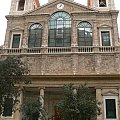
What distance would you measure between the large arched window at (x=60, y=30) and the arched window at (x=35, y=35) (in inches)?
38.3

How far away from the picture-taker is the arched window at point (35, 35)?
2662 centimetres

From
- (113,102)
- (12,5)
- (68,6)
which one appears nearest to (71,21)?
(68,6)

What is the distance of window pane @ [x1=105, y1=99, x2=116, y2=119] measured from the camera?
2301 centimetres

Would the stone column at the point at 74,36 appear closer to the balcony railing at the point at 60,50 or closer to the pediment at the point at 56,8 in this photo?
the balcony railing at the point at 60,50

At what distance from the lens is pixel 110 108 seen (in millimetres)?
23266

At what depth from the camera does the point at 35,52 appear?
2598 cm

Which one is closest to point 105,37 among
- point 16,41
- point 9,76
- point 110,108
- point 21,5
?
point 110,108

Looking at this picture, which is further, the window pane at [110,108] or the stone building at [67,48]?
the stone building at [67,48]

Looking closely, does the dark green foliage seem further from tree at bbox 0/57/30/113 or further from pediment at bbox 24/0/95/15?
pediment at bbox 24/0/95/15

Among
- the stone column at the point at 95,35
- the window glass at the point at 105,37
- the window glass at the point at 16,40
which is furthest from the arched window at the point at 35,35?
the window glass at the point at 105,37

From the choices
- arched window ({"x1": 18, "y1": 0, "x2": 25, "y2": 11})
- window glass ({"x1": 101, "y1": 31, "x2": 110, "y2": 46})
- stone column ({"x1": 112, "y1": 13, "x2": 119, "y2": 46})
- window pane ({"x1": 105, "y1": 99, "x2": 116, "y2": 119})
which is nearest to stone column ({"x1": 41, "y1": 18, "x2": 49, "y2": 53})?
arched window ({"x1": 18, "y1": 0, "x2": 25, "y2": 11})

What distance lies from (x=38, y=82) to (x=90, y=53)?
5.29 metres

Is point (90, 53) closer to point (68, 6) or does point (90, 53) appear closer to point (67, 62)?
point (67, 62)

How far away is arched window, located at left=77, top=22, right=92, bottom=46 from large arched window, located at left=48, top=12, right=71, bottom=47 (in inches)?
40.2
